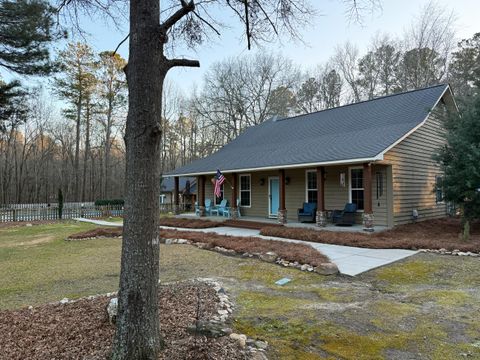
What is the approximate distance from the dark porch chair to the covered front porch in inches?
2.2

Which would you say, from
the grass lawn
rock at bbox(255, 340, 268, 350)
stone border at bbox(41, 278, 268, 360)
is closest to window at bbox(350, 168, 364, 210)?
the grass lawn

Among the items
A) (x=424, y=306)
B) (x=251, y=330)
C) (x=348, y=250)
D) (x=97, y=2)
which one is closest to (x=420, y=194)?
(x=348, y=250)

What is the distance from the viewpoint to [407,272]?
5.97 metres

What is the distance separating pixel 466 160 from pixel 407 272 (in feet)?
18.4

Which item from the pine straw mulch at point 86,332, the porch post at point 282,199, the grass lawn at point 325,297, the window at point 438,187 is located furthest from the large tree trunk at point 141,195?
the window at point 438,187

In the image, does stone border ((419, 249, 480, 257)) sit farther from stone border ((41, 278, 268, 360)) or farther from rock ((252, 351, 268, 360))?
rock ((252, 351, 268, 360))

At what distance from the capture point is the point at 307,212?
12641 millimetres

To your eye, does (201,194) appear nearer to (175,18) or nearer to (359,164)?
(359,164)

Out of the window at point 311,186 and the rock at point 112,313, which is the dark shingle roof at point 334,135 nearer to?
the window at point 311,186

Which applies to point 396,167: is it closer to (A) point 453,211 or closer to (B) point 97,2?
(A) point 453,211

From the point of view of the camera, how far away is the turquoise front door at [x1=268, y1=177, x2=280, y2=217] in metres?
14.8

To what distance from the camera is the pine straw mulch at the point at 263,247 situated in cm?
678

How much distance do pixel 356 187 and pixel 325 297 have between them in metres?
7.83

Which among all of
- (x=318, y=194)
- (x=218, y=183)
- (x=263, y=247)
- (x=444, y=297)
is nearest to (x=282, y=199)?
(x=318, y=194)
